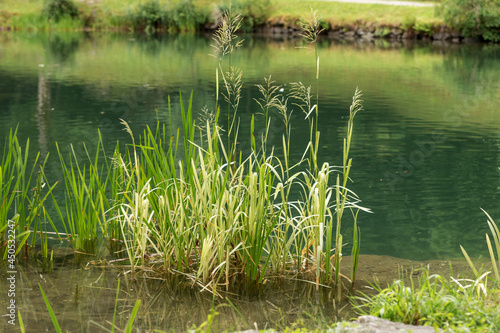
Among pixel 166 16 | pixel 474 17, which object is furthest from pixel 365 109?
pixel 166 16

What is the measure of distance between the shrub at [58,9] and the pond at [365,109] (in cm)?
686

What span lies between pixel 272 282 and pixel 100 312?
1117mm

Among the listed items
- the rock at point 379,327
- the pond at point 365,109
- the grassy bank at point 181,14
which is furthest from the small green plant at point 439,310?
the grassy bank at point 181,14

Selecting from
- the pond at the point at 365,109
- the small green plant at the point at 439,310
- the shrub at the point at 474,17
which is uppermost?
the shrub at the point at 474,17

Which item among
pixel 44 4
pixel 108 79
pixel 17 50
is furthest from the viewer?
pixel 44 4

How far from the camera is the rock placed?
103 inches

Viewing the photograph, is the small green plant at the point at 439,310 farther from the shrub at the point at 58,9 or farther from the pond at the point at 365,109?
the shrub at the point at 58,9

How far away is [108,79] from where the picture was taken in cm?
1645

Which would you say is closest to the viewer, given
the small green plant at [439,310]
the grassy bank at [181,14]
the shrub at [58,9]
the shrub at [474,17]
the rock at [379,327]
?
the rock at [379,327]

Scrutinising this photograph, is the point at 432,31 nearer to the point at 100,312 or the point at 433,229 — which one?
the point at 433,229

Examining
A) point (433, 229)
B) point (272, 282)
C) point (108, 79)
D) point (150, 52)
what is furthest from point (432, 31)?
point (272, 282)

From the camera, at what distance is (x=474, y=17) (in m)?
25.1

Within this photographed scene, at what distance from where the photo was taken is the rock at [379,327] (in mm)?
2613

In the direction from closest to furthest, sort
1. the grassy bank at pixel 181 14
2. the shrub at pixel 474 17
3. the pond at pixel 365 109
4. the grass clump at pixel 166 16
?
the pond at pixel 365 109
the shrub at pixel 474 17
the grassy bank at pixel 181 14
the grass clump at pixel 166 16
